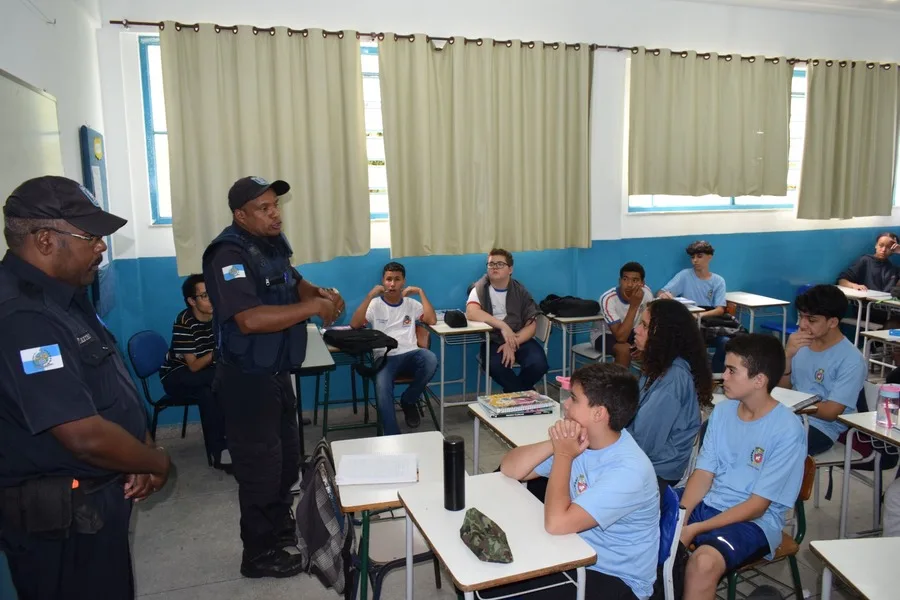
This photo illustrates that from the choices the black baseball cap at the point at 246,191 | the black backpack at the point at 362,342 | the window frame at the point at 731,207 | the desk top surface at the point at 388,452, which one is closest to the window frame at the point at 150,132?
the black backpack at the point at 362,342

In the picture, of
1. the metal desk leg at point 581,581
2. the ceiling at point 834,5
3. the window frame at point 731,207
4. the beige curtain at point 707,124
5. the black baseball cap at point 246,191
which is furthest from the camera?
the window frame at point 731,207

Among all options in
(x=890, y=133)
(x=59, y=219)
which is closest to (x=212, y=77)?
(x=59, y=219)

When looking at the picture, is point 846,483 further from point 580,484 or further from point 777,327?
point 777,327

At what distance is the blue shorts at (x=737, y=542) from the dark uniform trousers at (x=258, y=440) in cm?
176

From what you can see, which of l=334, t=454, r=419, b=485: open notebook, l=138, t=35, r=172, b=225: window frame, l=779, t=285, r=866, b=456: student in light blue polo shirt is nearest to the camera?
l=334, t=454, r=419, b=485: open notebook

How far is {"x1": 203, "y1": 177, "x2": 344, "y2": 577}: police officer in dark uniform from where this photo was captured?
8.86 feet

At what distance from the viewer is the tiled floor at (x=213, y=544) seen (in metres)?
2.91

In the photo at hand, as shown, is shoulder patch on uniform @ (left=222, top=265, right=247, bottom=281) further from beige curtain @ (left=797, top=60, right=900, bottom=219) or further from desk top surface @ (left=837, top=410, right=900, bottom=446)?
beige curtain @ (left=797, top=60, right=900, bottom=219)

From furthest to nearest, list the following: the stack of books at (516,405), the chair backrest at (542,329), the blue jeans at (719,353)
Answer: the blue jeans at (719,353) < the chair backrest at (542,329) < the stack of books at (516,405)

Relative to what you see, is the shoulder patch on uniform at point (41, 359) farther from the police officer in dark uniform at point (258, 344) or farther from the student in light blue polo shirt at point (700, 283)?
the student in light blue polo shirt at point (700, 283)

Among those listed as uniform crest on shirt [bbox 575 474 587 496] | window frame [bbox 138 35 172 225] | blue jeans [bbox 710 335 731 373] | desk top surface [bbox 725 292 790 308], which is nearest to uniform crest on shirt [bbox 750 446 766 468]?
uniform crest on shirt [bbox 575 474 587 496]

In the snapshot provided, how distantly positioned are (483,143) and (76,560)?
4280mm

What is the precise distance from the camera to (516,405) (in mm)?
3074

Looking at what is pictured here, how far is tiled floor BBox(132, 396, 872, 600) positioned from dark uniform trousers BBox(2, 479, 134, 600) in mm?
1236
